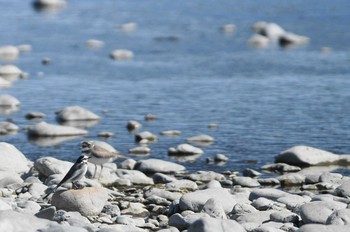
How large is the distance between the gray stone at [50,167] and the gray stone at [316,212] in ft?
24.0

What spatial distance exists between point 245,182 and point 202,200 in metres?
4.24

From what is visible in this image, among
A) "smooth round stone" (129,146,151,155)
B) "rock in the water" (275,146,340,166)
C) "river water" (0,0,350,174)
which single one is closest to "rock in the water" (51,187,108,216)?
"river water" (0,0,350,174)

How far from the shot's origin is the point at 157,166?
2812cm

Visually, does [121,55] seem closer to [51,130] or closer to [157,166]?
[51,130]

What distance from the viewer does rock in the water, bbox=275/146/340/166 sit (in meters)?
29.2

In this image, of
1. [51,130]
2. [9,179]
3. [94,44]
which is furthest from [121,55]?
[9,179]

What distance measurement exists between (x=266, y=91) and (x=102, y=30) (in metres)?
22.2

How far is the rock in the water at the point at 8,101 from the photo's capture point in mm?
37969

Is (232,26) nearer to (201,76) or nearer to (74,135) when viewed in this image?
(201,76)

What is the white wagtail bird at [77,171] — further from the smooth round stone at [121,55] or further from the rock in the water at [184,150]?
the smooth round stone at [121,55]

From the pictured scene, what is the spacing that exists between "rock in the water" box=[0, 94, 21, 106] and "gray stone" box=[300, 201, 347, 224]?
1909 centimetres

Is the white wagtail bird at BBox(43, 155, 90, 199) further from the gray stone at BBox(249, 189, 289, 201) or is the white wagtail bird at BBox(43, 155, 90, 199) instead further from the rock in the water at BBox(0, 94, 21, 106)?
the rock in the water at BBox(0, 94, 21, 106)

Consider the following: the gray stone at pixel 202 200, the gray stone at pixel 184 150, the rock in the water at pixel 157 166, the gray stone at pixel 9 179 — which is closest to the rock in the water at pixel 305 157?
the gray stone at pixel 184 150

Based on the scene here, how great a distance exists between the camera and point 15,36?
191 feet
